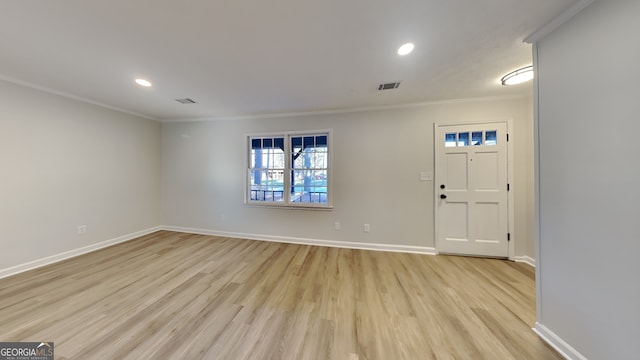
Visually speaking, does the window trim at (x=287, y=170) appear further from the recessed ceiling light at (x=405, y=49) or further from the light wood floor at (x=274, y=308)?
the recessed ceiling light at (x=405, y=49)

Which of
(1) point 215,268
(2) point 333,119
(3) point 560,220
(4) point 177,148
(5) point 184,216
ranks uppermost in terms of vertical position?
(2) point 333,119

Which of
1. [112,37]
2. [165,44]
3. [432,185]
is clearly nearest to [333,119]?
[432,185]

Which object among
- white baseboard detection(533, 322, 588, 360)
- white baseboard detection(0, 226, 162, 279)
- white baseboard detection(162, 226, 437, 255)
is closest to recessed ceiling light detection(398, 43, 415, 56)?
white baseboard detection(533, 322, 588, 360)

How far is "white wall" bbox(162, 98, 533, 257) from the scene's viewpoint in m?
3.07

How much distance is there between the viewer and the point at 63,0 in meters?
1.33

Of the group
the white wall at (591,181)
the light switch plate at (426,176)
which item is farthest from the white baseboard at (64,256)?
the white wall at (591,181)

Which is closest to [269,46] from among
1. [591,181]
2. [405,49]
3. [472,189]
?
[405,49]

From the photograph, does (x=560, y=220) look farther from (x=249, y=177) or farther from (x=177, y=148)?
(x=177, y=148)

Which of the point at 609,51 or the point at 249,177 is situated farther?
the point at 249,177

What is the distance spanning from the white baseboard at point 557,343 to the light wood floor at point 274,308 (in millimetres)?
65

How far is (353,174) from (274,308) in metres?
2.35

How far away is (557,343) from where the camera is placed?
1494 millimetres

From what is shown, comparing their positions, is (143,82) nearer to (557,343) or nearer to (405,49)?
(405,49)

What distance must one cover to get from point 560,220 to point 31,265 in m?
5.78
